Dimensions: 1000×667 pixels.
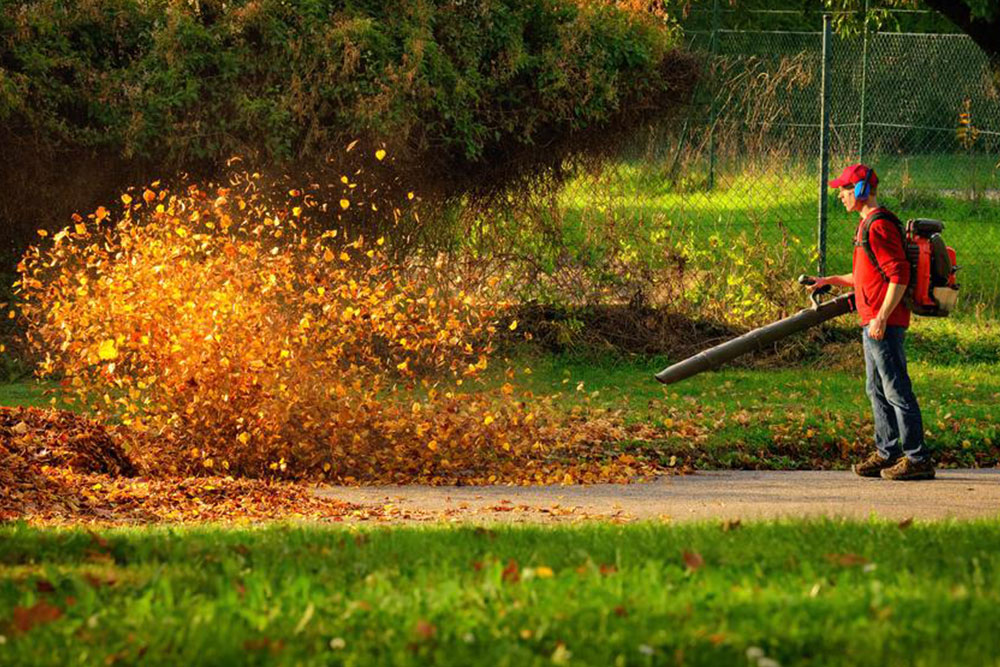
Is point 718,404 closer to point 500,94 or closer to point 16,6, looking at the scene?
A: point 500,94

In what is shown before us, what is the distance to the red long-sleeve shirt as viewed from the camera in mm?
8406

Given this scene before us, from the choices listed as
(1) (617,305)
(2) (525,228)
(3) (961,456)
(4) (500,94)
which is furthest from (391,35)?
(3) (961,456)

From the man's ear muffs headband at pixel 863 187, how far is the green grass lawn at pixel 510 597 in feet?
9.61

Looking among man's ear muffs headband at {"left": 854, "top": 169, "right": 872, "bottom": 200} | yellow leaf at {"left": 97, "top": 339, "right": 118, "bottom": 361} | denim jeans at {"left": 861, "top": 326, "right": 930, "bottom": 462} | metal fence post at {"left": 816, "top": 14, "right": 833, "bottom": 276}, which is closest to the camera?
denim jeans at {"left": 861, "top": 326, "right": 930, "bottom": 462}

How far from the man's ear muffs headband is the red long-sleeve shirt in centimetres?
15

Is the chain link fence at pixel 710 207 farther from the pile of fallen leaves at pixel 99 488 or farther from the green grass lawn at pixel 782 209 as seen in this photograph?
the pile of fallen leaves at pixel 99 488

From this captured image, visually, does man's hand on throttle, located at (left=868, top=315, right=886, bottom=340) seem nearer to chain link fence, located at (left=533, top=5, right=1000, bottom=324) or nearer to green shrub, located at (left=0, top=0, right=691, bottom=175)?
green shrub, located at (left=0, top=0, right=691, bottom=175)

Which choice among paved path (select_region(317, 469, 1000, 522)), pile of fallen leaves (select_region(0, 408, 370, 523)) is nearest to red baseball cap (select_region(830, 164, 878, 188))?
paved path (select_region(317, 469, 1000, 522))

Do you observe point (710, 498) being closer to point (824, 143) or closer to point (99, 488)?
point (99, 488)

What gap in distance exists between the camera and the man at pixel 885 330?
27.7 ft

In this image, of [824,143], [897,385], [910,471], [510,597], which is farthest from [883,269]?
[824,143]

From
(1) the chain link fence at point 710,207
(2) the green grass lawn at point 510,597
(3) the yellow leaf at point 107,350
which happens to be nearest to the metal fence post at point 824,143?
(1) the chain link fence at point 710,207

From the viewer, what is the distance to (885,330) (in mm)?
8508

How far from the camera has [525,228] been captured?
13.5m
